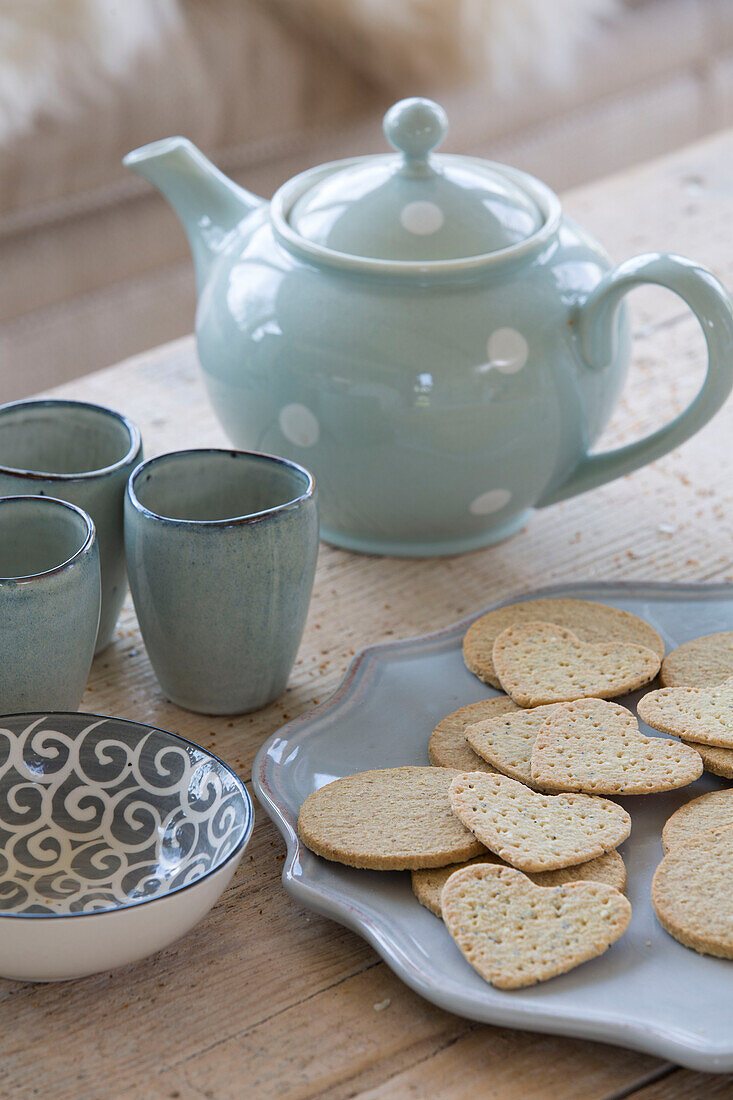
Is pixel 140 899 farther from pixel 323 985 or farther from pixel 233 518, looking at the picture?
pixel 233 518

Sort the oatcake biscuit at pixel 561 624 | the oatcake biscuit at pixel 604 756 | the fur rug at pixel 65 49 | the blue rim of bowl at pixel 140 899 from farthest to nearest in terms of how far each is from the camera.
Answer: the fur rug at pixel 65 49 → the oatcake biscuit at pixel 561 624 → the oatcake biscuit at pixel 604 756 → the blue rim of bowl at pixel 140 899

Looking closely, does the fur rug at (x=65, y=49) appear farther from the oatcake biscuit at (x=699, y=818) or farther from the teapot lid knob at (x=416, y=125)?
the oatcake biscuit at (x=699, y=818)

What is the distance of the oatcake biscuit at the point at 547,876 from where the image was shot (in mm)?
455

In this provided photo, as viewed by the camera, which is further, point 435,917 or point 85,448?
point 85,448

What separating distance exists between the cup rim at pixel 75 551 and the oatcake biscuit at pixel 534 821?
20 cm

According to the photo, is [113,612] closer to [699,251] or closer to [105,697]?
[105,697]

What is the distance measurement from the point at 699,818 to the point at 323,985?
0.18 metres

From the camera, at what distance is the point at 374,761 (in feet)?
1.81

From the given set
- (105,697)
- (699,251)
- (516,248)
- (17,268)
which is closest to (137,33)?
(17,268)

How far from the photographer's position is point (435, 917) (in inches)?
17.9

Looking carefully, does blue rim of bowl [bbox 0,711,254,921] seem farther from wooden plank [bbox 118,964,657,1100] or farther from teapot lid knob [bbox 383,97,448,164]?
teapot lid knob [bbox 383,97,448,164]

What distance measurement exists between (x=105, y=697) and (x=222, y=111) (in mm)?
1245

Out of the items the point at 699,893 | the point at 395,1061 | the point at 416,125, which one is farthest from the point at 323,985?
the point at 416,125

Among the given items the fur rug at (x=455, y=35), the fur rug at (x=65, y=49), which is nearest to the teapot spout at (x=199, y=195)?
the fur rug at (x=65, y=49)
